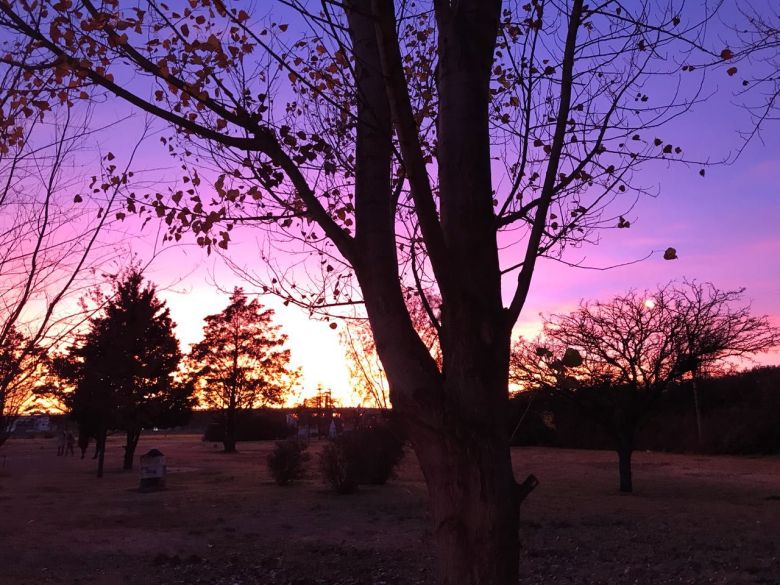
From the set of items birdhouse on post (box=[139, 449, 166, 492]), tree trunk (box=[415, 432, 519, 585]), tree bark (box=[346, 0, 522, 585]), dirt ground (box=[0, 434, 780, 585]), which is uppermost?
tree bark (box=[346, 0, 522, 585])

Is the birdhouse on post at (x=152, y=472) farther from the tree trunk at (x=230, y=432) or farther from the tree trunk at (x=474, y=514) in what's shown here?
the tree trunk at (x=230, y=432)

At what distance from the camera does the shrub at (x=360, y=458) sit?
16328mm

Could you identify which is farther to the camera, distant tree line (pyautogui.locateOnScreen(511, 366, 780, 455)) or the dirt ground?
distant tree line (pyautogui.locateOnScreen(511, 366, 780, 455))

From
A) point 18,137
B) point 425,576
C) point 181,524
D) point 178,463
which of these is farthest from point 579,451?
point 18,137

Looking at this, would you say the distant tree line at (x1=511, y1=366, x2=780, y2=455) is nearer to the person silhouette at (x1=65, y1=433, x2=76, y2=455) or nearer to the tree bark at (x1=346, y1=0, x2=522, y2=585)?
the tree bark at (x1=346, y1=0, x2=522, y2=585)

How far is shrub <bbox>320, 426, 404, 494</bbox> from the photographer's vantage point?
1633 centimetres

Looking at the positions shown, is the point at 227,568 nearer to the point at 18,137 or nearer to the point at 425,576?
the point at 425,576

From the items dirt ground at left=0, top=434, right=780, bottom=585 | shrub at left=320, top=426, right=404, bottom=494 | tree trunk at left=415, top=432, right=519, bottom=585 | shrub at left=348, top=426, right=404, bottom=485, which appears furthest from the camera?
shrub at left=348, top=426, right=404, bottom=485

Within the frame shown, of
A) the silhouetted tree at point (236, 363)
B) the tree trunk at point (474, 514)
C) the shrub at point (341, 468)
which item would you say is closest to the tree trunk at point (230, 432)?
the silhouetted tree at point (236, 363)

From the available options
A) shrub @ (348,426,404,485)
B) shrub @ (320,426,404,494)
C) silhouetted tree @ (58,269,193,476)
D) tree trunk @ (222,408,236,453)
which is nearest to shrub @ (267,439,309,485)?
shrub @ (320,426,404,494)

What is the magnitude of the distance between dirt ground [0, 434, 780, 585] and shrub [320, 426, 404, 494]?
41cm

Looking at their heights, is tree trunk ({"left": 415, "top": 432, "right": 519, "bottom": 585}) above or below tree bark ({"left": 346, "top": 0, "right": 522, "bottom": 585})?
below

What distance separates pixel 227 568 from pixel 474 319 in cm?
708

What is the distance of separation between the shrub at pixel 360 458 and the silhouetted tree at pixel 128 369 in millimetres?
8549
